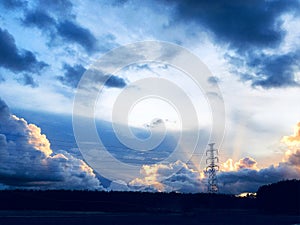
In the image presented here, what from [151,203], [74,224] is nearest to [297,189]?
[151,203]

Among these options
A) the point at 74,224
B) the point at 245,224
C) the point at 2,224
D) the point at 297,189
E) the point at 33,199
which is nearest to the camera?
the point at 2,224

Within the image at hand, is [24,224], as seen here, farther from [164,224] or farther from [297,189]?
[297,189]

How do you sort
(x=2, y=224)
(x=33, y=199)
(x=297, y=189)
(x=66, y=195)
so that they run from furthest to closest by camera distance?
(x=66, y=195) < (x=297, y=189) < (x=33, y=199) < (x=2, y=224)

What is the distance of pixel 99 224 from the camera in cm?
6425

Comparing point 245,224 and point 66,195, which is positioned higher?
point 66,195

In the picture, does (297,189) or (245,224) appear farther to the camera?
(297,189)

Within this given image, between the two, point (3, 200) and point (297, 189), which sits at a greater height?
point (297, 189)

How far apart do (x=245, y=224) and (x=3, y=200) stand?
10679 centimetres

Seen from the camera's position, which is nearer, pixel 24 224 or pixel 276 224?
pixel 24 224

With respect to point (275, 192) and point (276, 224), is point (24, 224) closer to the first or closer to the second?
point (276, 224)

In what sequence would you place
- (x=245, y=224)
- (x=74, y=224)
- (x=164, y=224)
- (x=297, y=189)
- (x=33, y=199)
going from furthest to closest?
(x=297, y=189)
(x=33, y=199)
(x=245, y=224)
(x=164, y=224)
(x=74, y=224)

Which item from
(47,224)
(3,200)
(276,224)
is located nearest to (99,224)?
(47,224)

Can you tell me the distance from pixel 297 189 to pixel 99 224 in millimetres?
143168

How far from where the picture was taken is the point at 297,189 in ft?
592
